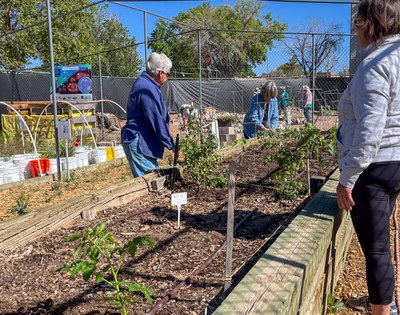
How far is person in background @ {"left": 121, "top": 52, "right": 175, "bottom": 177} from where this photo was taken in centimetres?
452

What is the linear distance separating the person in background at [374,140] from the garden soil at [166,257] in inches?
30.8

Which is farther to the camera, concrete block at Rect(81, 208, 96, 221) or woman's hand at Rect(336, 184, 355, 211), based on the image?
concrete block at Rect(81, 208, 96, 221)

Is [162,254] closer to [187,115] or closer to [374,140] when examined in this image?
[374,140]

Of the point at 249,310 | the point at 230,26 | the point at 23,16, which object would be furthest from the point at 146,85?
the point at 230,26

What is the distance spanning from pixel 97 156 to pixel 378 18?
685 centimetres

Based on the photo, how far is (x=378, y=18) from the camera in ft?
6.41

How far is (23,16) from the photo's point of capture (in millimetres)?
18672

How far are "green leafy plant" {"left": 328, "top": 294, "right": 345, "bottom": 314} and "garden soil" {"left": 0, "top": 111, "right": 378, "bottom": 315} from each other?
2.0 inches

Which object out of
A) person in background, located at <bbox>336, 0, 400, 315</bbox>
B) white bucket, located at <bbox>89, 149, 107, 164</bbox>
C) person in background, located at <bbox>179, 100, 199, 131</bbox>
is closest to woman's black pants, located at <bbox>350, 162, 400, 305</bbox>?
person in background, located at <bbox>336, 0, 400, 315</bbox>

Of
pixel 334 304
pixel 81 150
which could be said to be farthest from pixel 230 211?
→ pixel 81 150

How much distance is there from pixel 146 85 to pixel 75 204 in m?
1.44

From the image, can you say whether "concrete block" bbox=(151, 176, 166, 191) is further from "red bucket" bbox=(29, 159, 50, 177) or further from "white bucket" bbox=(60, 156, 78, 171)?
"white bucket" bbox=(60, 156, 78, 171)

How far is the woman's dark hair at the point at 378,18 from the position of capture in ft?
6.37

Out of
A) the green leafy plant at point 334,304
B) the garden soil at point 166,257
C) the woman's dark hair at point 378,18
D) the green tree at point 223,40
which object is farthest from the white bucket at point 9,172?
the green tree at point 223,40
